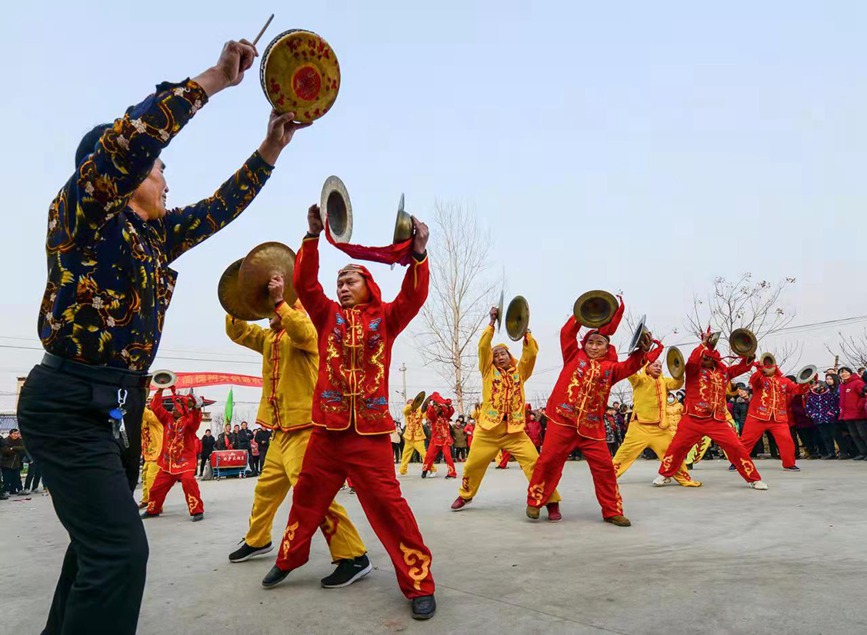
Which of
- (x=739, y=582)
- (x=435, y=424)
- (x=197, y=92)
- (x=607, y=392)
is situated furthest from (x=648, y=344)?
(x=435, y=424)

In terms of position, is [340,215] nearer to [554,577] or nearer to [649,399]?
[554,577]

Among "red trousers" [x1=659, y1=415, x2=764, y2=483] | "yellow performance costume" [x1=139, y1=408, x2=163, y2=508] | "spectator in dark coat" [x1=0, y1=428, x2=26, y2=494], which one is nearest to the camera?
"red trousers" [x1=659, y1=415, x2=764, y2=483]

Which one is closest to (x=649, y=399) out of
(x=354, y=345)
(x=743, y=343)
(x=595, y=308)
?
(x=743, y=343)

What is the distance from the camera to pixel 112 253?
2182mm

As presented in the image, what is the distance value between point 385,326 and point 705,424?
6610 mm

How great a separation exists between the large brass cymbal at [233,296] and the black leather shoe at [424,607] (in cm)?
229

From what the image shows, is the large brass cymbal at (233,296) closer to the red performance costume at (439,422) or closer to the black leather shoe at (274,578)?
the black leather shoe at (274,578)

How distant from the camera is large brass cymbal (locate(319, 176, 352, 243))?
12.5 ft

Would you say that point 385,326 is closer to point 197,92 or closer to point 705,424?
point 197,92

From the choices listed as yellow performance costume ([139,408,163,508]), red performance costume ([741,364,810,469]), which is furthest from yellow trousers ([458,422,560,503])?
red performance costume ([741,364,810,469])

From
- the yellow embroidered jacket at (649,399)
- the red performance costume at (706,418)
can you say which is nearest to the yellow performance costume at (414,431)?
the yellow embroidered jacket at (649,399)

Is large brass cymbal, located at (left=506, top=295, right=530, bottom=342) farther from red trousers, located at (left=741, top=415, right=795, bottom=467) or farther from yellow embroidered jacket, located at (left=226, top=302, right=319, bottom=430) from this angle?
red trousers, located at (left=741, top=415, right=795, bottom=467)

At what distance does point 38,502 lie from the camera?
12.8 meters

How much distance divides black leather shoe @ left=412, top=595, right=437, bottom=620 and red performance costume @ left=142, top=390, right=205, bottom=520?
569 cm
